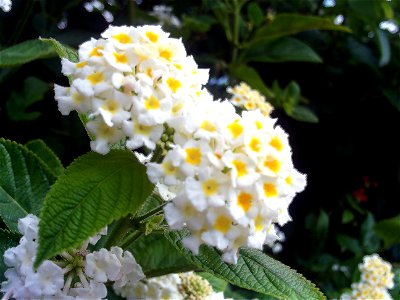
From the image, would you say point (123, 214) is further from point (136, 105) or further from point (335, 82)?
point (335, 82)

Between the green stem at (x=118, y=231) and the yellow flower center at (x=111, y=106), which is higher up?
the yellow flower center at (x=111, y=106)

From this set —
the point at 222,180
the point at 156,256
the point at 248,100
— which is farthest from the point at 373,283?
the point at 222,180

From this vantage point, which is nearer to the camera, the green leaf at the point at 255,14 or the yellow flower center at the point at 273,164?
the yellow flower center at the point at 273,164

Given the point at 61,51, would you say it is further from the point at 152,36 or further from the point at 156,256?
the point at 156,256

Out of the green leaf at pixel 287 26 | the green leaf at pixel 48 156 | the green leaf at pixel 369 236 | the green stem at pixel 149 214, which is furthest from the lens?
the green leaf at pixel 369 236

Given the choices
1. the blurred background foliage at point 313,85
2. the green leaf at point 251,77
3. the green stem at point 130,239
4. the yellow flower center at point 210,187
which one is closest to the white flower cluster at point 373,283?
the blurred background foliage at point 313,85

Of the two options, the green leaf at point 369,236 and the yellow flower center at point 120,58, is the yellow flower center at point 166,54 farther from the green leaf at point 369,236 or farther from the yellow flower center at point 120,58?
the green leaf at point 369,236

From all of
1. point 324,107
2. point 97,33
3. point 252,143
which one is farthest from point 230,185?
point 324,107
